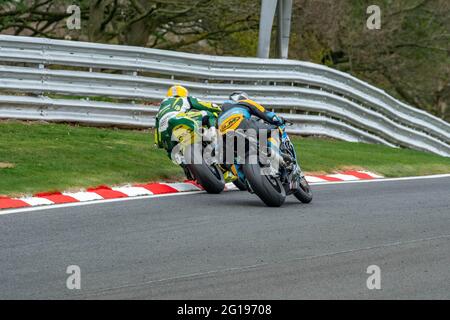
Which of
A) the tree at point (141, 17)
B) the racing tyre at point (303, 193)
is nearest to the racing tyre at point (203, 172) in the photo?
the racing tyre at point (303, 193)

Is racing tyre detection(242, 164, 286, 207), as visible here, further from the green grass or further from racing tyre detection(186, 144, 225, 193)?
the green grass

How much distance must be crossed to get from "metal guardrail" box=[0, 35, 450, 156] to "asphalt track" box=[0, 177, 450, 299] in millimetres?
4782

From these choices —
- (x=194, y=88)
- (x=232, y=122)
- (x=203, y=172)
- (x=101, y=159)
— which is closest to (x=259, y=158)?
(x=232, y=122)

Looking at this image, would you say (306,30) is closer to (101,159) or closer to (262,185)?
(101,159)

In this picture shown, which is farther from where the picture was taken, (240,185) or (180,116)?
(240,185)

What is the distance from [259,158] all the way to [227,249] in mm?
2724

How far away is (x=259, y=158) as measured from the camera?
36.8 ft

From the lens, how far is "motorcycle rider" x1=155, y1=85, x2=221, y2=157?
40.2 feet

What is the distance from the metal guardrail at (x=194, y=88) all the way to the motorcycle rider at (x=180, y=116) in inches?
150

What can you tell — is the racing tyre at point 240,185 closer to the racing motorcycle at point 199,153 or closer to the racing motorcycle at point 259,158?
the racing motorcycle at point 199,153

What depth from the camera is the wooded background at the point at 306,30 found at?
2361 centimetres

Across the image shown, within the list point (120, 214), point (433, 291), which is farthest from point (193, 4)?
point (433, 291)
